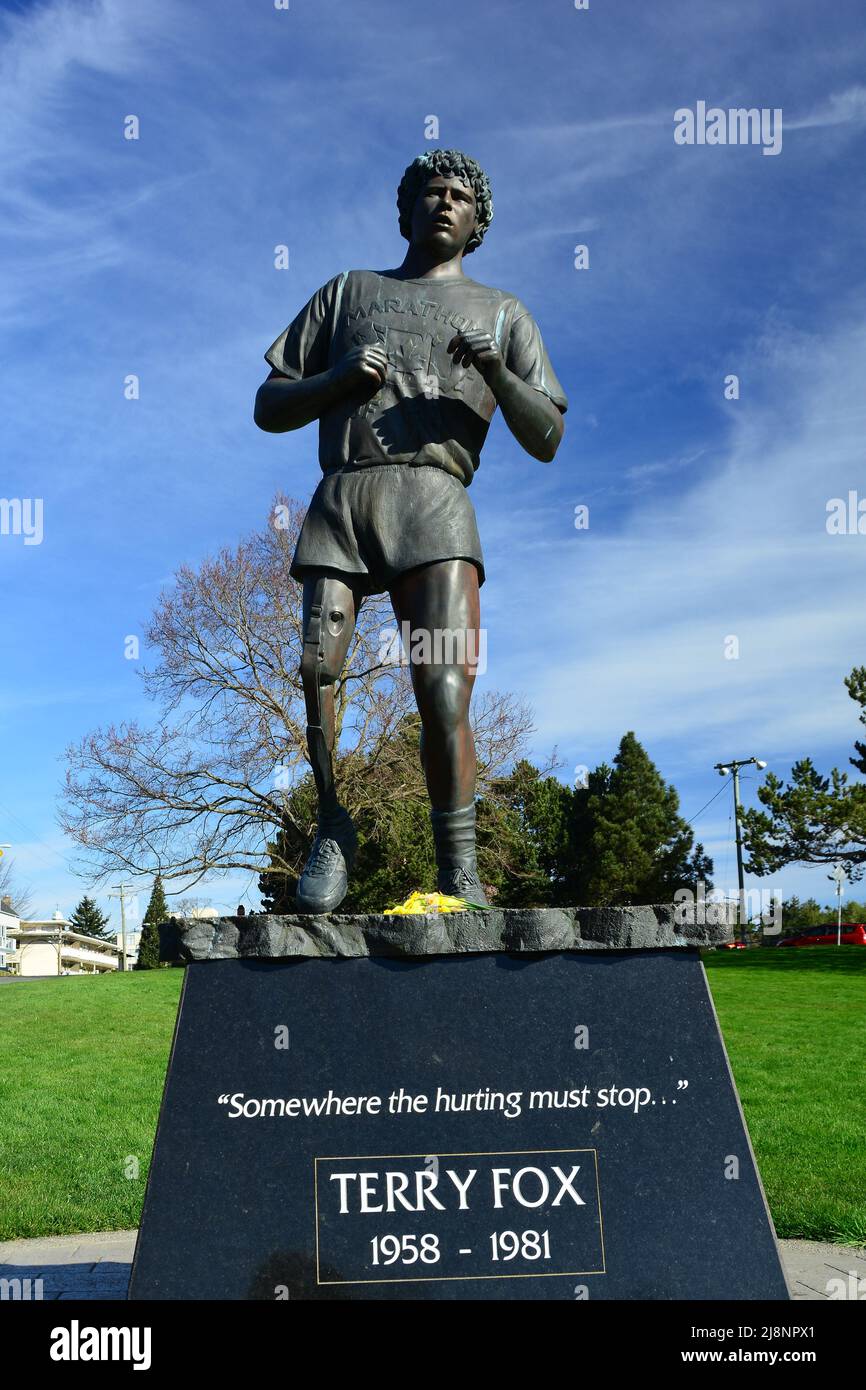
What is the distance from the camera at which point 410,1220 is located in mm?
2936

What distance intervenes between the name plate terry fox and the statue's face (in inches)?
131

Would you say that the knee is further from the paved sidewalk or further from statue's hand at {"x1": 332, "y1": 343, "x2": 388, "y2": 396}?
the paved sidewalk

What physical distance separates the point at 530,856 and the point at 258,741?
25.2 ft

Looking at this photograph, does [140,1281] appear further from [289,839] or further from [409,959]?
[289,839]

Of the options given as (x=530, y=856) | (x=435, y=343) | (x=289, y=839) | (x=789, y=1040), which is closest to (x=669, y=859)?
(x=530, y=856)

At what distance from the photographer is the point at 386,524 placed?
159 inches

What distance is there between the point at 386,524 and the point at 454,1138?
2117 millimetres

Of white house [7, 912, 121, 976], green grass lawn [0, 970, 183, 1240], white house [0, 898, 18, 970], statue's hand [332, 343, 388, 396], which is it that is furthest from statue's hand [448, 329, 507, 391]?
white house [0, 898, 18, 970]

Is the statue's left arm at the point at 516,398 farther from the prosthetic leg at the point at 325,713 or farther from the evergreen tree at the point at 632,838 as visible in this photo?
the evergreen tree at the point at 632,838

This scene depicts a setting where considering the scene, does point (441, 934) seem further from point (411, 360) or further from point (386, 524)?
point (411, 360)

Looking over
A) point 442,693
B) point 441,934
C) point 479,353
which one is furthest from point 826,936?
point 441,934

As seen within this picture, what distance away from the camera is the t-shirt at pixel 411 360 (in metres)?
4.12
